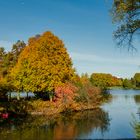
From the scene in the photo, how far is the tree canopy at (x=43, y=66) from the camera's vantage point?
5522cm

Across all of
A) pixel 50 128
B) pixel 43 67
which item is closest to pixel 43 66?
pixel 43 67

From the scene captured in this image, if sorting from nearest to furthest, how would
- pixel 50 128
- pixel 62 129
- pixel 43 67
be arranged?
pixel 62 129, pixel 50 128, pixel 43 67

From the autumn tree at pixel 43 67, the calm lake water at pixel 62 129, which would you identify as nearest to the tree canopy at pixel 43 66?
the autumn tree at pixel 43 67

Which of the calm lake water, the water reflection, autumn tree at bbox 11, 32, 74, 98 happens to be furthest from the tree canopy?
the calm lake water

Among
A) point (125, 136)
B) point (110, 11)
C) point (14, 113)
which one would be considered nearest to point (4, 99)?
point (14, 113)

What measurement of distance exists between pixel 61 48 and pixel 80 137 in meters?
29.7

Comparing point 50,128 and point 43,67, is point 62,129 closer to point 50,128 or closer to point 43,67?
point 50,128

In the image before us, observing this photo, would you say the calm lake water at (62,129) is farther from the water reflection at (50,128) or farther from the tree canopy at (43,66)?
the tree canopy at (43,66)

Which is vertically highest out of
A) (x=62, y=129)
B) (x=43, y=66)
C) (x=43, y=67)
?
(x=43, y=66)

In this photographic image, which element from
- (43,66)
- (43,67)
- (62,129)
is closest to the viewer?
(62,129)

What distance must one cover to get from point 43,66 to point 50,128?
63.7 ft

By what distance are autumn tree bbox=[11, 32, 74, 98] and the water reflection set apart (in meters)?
9.77

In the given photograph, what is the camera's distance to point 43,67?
55.2 metres

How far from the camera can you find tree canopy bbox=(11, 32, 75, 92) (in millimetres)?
55219
